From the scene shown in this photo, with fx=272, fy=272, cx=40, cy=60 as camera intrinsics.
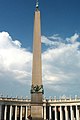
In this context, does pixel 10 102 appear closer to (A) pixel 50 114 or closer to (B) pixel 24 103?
(B) pixel 24 103

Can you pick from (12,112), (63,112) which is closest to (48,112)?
(63,112)

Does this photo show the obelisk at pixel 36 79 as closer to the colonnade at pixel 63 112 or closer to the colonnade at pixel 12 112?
the colonnade at pixel 12 112

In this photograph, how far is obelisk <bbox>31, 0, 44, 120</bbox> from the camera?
27047 mm

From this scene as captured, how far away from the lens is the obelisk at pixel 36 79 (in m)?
27.0

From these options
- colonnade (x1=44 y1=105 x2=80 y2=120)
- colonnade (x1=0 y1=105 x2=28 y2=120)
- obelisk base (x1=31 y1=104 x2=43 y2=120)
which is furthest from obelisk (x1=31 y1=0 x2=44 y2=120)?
colonnade (x1=44 y1=105 x2=80 y2=120)

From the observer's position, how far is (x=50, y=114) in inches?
3231

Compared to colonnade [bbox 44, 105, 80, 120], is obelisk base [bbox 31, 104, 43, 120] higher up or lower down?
higher up

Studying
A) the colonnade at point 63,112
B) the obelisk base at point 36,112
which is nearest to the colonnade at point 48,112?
the colonnade at point 63,112

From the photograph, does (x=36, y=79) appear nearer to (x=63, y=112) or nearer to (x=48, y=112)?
(x=48, y=112)

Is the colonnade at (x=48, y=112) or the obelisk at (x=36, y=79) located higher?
the obelisk at (x=36, y=79)

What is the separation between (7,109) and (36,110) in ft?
181

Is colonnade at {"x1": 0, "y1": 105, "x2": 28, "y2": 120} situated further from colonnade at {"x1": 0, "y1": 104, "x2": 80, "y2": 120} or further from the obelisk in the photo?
the obelisk

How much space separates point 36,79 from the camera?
27.0 meters

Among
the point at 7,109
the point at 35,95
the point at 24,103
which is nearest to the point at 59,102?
the point at 24,103
